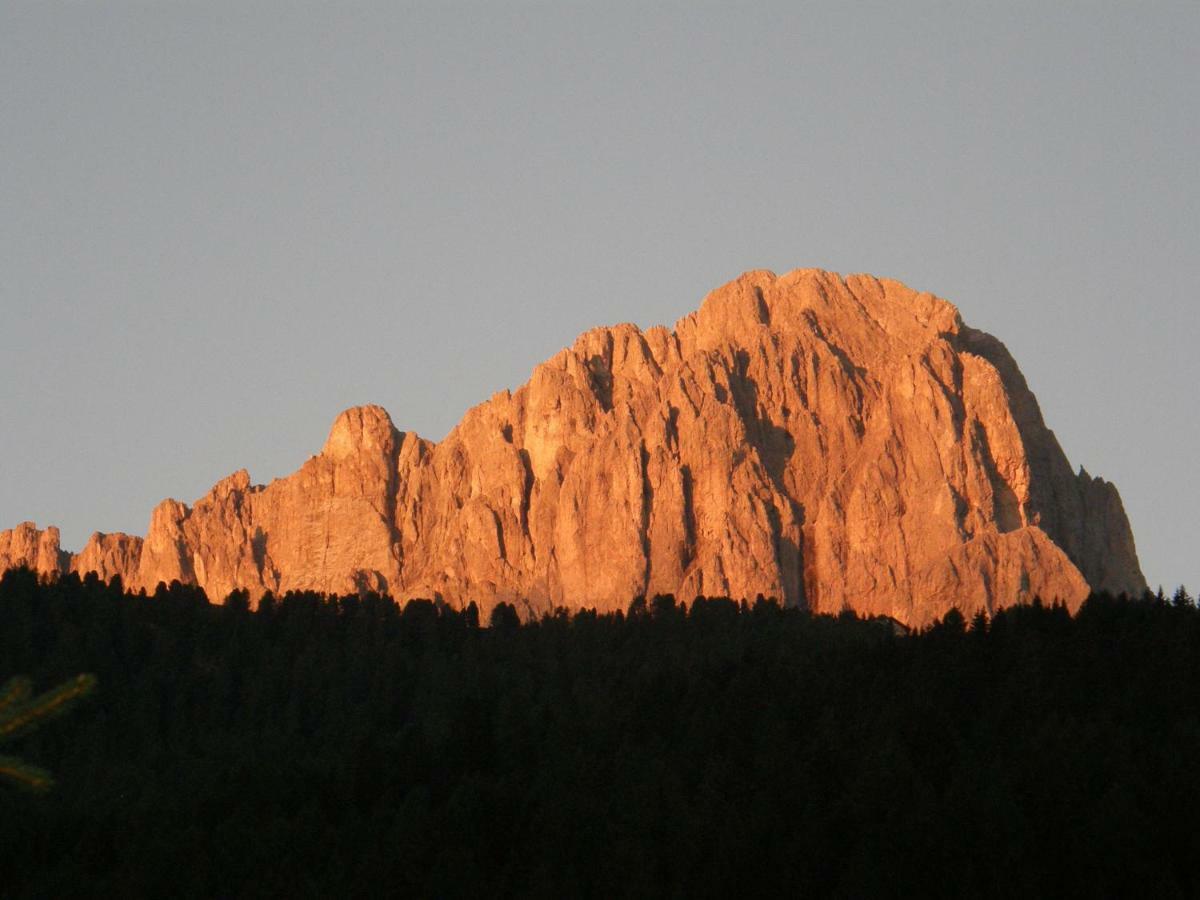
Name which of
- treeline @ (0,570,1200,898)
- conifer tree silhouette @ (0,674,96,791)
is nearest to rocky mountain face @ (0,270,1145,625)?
treeline @ (0,570,1200,898)

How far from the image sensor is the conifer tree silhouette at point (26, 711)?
12.0m

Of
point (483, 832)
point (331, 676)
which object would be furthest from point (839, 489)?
point (483, 832)

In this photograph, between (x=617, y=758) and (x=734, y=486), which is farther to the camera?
(x=734, y=486)

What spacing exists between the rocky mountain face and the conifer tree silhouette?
134m

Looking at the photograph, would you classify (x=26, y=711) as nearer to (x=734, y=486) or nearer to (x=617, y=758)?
(x=617, y=758)

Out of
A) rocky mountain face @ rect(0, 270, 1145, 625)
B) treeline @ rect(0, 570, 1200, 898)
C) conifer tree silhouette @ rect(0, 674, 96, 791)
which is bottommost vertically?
conifer tree silhouette @ rect(0, 674, 96, 791)

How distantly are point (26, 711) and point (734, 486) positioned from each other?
144 metres

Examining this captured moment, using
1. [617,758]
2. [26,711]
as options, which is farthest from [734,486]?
[26,711]

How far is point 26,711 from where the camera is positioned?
1219 cm

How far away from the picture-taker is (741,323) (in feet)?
576

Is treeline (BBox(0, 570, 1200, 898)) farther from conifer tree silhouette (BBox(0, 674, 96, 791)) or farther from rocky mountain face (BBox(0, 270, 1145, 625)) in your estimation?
conifer tree silhouette (BBox(0, 674, 96, 791))

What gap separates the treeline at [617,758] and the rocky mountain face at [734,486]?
21597 mm

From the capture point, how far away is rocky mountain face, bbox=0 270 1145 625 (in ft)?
499

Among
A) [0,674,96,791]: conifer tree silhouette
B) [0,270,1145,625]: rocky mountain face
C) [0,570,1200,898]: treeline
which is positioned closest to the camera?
[0,674,96,791]: conifer tree silhouette
